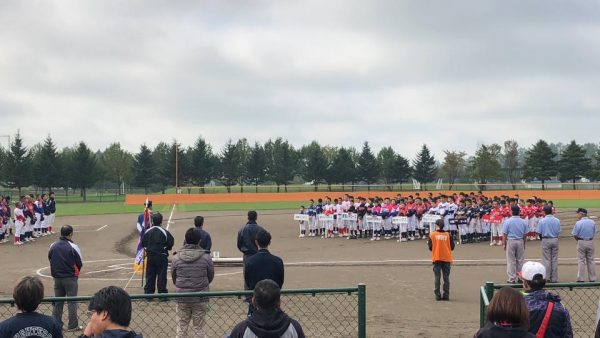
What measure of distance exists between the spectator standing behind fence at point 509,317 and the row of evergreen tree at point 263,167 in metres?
76.6

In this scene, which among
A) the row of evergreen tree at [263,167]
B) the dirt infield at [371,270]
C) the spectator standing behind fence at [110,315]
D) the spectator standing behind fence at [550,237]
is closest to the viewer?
the spectator standing behind fence at [110,315]

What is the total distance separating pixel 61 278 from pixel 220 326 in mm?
3084

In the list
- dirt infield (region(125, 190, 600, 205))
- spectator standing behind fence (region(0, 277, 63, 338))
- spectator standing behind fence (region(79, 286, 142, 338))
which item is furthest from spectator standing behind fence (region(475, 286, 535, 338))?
dirt infield (region(125, 190, 600, 205))

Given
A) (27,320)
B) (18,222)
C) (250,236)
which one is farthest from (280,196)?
(27,320)

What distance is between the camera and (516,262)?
16.3m

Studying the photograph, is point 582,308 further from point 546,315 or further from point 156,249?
point 156,249

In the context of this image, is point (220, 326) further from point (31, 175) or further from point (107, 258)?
point (31, 175)

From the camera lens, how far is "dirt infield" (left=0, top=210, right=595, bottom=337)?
39.8 feet

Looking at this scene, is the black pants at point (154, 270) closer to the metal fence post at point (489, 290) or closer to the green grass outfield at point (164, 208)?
the metal fence post at point (489, 290)

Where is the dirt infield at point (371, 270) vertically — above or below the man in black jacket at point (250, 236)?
below

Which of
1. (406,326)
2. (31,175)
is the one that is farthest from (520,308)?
(31,175)

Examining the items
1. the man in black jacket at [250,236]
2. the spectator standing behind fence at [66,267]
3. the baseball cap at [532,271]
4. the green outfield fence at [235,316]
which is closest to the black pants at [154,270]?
the green outfield fence at [235,316]

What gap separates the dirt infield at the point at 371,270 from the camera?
12.1m

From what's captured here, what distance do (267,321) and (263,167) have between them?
9399cm
